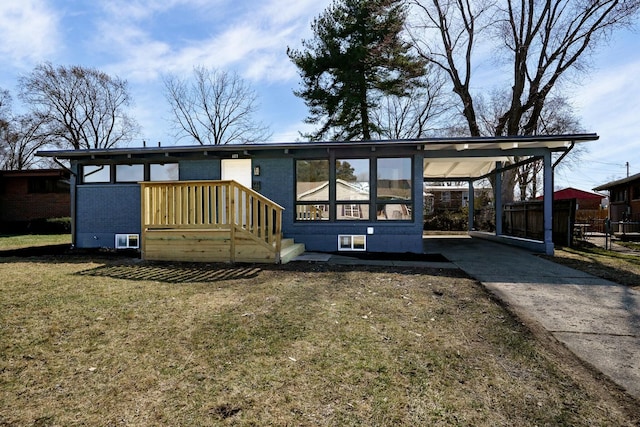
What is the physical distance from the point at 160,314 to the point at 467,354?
118 inches

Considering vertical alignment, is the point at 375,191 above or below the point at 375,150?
below

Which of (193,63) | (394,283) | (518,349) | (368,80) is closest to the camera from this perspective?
(518,349)

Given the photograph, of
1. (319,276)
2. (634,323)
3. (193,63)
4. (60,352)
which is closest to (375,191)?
(319,276)

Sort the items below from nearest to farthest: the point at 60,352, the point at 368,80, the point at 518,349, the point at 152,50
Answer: the point at 60,352, the point at 518,349, the point at 152,50, the point at 368,80

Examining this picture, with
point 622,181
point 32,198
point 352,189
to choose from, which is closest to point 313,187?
point 352,189

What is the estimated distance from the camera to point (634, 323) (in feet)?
11.4

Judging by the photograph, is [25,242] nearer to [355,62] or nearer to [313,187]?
[313,187]

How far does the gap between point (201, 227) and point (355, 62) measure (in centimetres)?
1174

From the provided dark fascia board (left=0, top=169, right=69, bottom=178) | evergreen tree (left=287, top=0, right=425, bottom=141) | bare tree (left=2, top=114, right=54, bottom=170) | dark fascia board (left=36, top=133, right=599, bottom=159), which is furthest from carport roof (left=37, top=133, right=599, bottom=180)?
bare tree (left=2, top=114, right=54, bottom=170)

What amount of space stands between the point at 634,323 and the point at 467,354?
223cm

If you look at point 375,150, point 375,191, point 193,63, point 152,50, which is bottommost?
point 375,191

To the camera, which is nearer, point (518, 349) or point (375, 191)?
point (518, 349)

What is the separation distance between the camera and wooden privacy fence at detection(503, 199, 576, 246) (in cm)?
939

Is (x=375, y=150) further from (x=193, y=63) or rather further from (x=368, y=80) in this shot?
(x=193, y=63)
